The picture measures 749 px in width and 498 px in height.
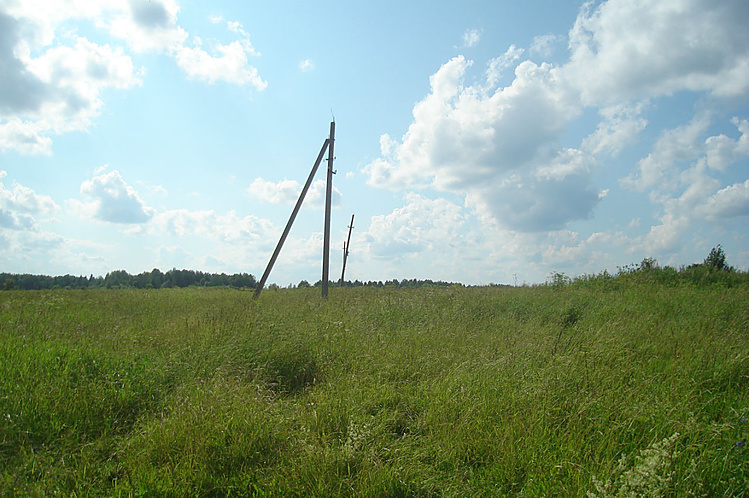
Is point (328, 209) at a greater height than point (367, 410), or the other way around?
point (328, 209)

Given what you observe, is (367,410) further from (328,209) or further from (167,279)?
(167,279)

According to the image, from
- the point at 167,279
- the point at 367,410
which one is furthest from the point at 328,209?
the point at 167,279

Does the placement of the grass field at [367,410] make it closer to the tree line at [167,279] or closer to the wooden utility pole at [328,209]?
the wooden utility pole at [328,209]

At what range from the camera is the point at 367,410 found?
13.3 feet

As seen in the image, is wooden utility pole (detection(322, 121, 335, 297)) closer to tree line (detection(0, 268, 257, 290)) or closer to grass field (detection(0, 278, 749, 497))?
grass field (detection(0, 278, 749, 497))

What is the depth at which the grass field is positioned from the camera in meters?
2.94

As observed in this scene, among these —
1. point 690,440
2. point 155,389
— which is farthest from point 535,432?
point 155,389

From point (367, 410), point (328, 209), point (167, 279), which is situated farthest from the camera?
point (167, 279)

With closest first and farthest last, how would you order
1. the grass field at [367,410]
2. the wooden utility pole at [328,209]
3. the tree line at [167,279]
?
the grass field at [367,410]
the wooden utility pole at [328,209]
the tree line at [167,279]

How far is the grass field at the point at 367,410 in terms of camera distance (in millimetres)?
2943

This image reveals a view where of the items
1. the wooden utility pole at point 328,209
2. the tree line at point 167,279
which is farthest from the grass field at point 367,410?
the tree line at point 167,279

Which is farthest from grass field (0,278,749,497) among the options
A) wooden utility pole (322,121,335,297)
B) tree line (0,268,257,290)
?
tree line (0,268,257,290)

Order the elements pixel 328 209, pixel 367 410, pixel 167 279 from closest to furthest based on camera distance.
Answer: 1. pixel 367 410
2. pixel 328 209
3. pixel 167 279

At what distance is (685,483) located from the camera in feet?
9.32
